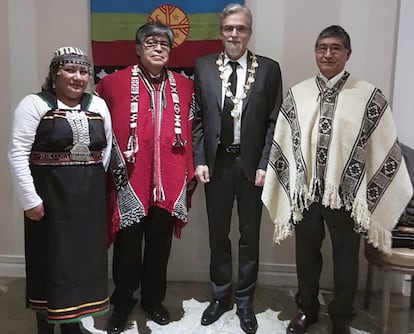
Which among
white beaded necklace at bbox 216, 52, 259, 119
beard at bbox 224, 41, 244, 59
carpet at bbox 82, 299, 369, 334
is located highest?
beard at bbox 224, 41, 244, 59

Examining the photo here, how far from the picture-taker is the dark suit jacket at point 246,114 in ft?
7.54

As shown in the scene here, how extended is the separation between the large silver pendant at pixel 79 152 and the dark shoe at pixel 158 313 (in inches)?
35.5

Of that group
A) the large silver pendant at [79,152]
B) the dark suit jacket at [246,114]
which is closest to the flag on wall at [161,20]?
the dark suit jacket at [246,114]

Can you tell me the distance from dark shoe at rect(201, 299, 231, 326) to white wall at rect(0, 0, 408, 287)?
456mm

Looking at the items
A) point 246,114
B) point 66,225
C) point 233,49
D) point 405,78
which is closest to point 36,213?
point 66,225

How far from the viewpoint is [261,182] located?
2.35 meters

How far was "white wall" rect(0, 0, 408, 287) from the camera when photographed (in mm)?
2686

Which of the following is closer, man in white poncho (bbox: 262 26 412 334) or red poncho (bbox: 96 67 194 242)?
man in white poncho (bbox: 262 26 412 334)

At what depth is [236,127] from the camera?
2.32 m

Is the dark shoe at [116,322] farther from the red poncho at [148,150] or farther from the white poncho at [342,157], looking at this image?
the white poncho at [342,157]

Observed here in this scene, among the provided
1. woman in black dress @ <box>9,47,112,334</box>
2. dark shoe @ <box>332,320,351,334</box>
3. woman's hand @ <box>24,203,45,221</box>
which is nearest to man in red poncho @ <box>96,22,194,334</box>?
woman in black dress @ <box>9,47,112,334</box>

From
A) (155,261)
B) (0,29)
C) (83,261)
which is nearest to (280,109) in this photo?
(155,261)

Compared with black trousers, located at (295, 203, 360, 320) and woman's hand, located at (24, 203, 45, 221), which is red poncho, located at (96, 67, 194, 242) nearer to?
woman's hand, located at (24, 203, 45, 221)

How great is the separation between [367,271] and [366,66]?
110cm
